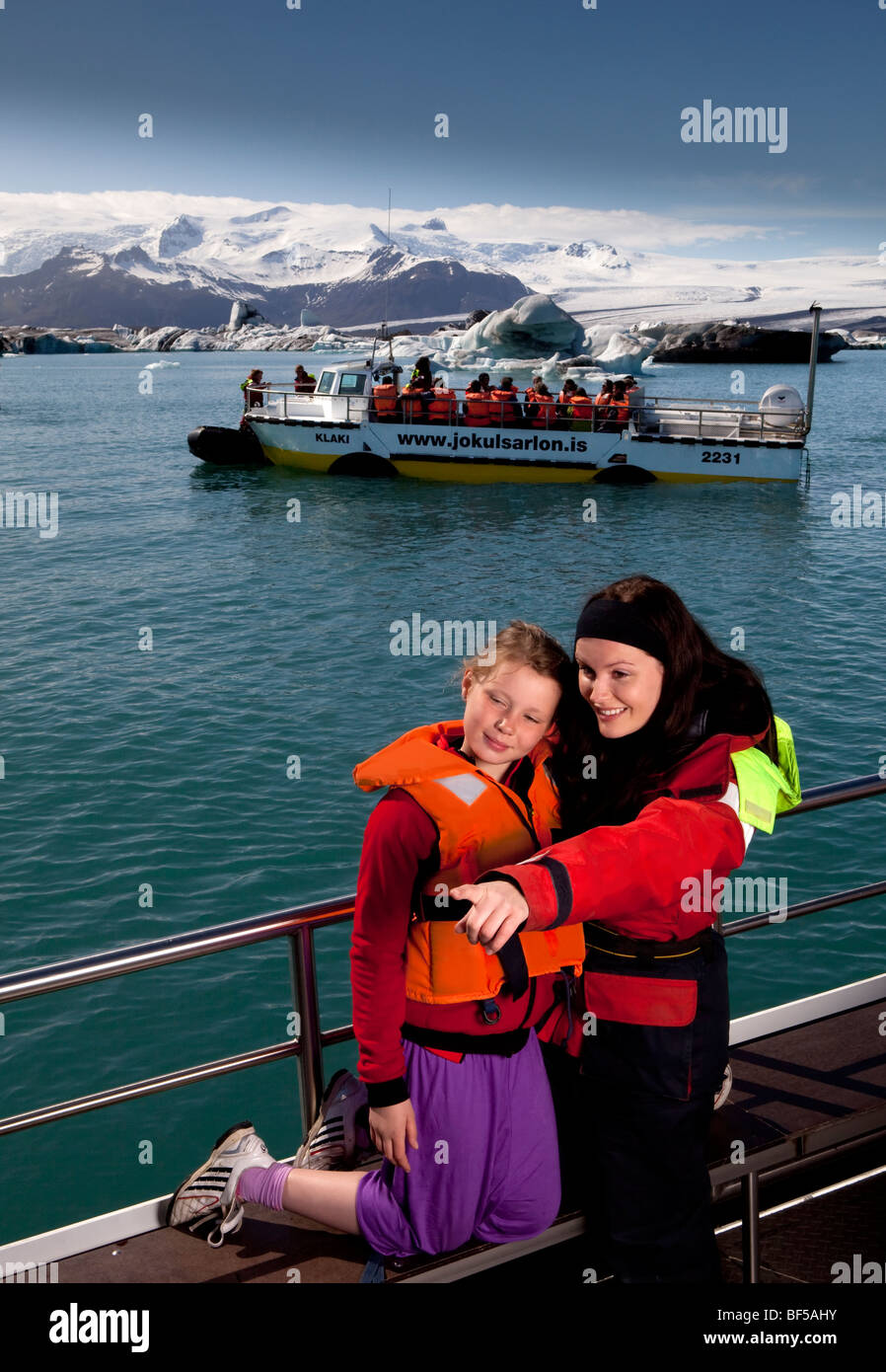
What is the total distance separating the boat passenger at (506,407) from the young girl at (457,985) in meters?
29.0

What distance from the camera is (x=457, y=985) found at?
8.19 feet

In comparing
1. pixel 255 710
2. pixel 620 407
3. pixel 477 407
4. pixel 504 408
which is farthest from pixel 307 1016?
pixel 477 407

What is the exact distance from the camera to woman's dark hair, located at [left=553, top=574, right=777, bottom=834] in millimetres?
2518

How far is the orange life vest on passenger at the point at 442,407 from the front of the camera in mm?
31405

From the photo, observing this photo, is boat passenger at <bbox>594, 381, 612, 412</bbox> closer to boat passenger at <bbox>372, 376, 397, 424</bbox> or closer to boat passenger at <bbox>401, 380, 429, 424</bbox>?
boat passenger at <bbox>401, 380, 429, 424</bbox>

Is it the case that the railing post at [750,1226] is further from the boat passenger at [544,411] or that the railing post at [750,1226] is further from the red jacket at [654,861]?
the boat passenger at [544,411]

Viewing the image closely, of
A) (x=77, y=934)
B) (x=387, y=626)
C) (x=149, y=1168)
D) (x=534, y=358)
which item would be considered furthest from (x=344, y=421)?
(x=534, y=358)

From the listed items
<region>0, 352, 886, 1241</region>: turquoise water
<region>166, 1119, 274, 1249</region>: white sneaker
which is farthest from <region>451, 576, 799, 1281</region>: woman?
<region>0, 352, 886, 1241</region>: turquoise water

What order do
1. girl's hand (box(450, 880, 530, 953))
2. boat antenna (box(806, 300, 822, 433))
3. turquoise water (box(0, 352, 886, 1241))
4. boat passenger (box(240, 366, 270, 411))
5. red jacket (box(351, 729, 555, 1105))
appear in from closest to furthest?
girl's hand (box(450, 880, 530, 953)) < red jacket (box(351, 729, 555, 1105)) < turquoise water (box(0, 352, 886, 1241)) < boat antenna (box(806, 300, 822, 433)) < boat passenger (box(240, 366, 270, 411))

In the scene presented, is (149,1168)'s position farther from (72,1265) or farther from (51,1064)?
(72,1265)

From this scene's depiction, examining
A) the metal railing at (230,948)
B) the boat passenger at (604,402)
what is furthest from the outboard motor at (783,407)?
the metal railing at (230,948)

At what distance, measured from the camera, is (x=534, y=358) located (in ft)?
326

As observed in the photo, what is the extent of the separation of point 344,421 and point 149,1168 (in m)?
27.6

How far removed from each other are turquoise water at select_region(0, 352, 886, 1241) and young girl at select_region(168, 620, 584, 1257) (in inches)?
210
